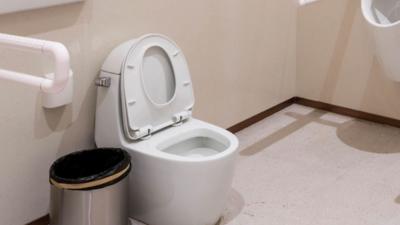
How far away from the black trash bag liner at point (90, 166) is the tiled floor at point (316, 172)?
0.54 metres

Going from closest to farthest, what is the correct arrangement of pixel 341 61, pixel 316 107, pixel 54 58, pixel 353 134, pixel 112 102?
pixel 54 58 → pixel 112 102 → pixel 353 134 → pixel 341 61 → pixel 316 107

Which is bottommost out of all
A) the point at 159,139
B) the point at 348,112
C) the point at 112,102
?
the point at 348,112

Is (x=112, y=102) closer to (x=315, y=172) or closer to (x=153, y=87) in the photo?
(x=153, y=87)

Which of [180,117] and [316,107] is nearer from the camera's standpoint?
[180,117]

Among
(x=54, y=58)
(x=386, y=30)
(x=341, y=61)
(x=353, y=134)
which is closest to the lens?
(x=54, y=58)

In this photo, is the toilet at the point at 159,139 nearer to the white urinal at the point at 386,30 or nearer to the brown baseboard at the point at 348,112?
the white urinal at the point at 386,30

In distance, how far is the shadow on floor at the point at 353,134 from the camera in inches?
114

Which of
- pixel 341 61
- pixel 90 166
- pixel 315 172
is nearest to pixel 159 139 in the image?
pixel 90 166

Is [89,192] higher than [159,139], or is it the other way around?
[159,139]

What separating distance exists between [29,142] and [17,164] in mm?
91

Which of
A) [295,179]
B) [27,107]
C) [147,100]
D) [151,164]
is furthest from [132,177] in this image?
[295,179]

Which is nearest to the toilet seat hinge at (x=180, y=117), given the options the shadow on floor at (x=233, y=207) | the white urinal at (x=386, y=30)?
the shadow on floor at (x=233, y=207)

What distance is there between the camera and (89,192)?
186cm

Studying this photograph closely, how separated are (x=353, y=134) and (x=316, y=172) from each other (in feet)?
1.83
